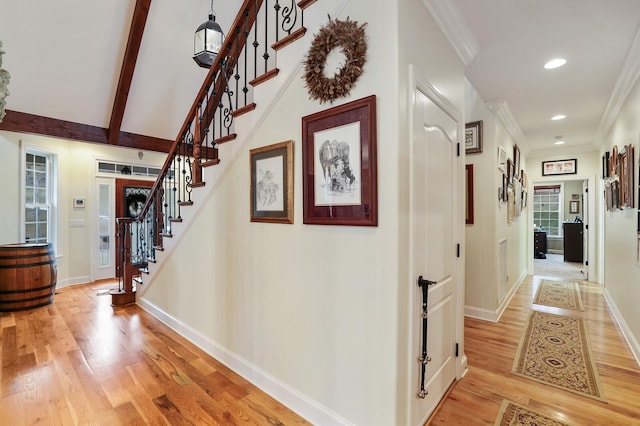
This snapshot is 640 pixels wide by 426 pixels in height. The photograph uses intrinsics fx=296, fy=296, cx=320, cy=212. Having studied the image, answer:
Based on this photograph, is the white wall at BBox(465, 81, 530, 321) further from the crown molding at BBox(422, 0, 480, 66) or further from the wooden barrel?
the wooden barrel

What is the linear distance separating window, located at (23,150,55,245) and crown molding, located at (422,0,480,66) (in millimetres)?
5883

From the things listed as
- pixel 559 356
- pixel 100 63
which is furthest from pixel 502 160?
pixel 100 63

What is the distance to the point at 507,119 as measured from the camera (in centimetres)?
405

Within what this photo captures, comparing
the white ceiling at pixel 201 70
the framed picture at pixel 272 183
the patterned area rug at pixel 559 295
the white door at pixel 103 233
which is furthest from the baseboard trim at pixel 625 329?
the white door at pixel 103 233

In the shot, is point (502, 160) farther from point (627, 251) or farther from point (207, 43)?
point (207, 43)

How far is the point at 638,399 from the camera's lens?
2.08 m

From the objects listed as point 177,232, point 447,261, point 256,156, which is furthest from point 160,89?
point 447,261

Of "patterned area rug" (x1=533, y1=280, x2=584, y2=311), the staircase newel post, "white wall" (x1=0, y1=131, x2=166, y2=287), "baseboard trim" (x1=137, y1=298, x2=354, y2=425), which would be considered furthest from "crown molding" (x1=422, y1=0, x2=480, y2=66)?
"white wall" (x1=0, y1=131, x2=166, y2=287)

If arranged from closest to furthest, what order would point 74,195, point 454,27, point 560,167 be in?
1. point 454,27
2. point 74,195
3. point 560,167

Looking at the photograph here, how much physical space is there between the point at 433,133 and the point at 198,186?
211 cm

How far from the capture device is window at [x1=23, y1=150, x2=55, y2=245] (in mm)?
4617

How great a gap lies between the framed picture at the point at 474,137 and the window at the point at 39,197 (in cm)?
640

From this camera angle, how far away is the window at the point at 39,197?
15.1 ft

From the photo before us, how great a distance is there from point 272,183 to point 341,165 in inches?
24.7
